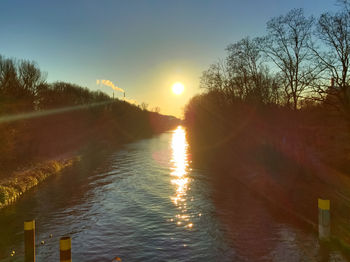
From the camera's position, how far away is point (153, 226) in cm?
1086

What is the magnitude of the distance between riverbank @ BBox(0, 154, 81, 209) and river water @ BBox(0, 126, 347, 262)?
0.60 meters

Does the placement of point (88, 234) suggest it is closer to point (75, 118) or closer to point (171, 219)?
point (171, 219)

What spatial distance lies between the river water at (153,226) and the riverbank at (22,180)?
0.60m

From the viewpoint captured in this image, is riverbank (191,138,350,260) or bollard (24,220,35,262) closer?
bollard (24,220,35,262)

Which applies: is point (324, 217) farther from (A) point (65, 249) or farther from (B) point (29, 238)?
(B) point (29, 238)

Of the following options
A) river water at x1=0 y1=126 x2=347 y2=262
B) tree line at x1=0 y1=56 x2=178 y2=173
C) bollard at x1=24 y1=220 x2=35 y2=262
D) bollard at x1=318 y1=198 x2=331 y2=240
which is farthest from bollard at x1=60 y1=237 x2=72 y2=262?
tree line at x1=0 y1=56 x2=178 y2=173

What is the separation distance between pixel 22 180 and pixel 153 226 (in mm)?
12279

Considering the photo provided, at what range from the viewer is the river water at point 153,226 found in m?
8.40

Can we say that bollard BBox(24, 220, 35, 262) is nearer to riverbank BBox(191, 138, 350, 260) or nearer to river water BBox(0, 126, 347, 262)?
river water BBox(0, 126, 347, 262)

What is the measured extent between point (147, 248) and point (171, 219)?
2985 mm

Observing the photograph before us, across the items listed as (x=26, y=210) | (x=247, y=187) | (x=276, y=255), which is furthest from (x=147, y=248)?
(x=247, y=187)

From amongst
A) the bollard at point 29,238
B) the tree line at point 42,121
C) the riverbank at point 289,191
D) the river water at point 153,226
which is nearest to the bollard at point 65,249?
the bollard at point 29,238

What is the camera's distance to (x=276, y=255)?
26.6ft

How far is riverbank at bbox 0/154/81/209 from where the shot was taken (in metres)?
14.8
